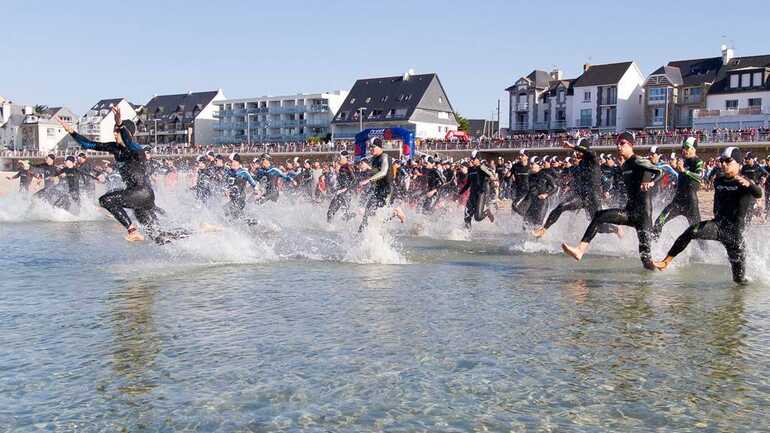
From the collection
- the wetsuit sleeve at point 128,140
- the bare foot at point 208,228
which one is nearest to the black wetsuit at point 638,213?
the bare foot at point 208,228

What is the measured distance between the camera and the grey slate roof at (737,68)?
65.1 metres

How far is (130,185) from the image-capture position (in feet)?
35.5

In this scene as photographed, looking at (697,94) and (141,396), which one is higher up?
(697,94)

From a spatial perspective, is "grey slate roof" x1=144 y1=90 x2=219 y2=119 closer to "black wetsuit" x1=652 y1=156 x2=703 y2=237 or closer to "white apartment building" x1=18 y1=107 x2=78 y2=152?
"white apartment building" x1=18 y1=107 x2=78 y2=152

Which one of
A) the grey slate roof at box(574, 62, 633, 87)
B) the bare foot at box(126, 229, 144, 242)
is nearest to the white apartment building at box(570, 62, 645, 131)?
→ the grey slate roof at box(574, 62, 633, 87)

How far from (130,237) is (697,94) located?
6855cm

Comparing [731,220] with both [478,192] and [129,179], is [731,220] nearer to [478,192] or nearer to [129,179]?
[478,192]

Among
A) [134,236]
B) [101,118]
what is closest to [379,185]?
[134,236]

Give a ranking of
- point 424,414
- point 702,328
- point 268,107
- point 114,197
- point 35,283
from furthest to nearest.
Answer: point 268,107 < point 114,197 < point 35,283 < point 702,328 < point 424,414

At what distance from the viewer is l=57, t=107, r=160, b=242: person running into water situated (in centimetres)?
1054

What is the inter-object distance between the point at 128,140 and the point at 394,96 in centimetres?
8154

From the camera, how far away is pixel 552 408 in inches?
187

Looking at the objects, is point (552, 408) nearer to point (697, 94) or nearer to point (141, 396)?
point (141, 396)

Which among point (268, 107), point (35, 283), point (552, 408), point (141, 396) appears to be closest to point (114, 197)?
point (35, 283)
